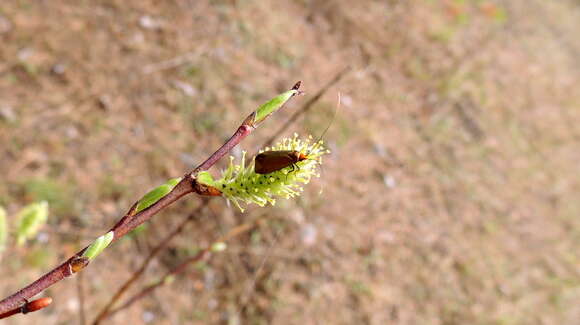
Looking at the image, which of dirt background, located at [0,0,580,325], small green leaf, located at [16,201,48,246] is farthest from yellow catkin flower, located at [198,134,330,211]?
dirt background, located at [0,0,580,325]

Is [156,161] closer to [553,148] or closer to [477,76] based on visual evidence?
[477,76]

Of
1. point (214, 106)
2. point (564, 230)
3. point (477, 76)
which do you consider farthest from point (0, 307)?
point (477, 76)

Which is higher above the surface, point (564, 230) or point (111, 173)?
point (111, 173)

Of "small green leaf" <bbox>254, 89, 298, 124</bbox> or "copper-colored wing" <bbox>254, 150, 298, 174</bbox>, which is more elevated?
"small green leaf" <bbox>254, 89, 298, 124</bbox>

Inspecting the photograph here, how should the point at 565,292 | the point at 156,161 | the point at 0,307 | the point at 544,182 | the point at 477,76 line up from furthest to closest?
the point at 477,76 → the point at 544,182 → the point at 565,292 → the point at 156,161 → the point at 0,307

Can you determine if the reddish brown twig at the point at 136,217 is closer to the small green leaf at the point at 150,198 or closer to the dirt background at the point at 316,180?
the small green leaf at the point at 150,198

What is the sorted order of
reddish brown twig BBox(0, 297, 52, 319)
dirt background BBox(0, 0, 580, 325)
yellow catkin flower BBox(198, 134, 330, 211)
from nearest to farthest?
reddish brown twig BBox(0, 297, 52, 319), yellow catkin flower BBox(198, 134, 330, 211), dirt background BBox(0, 0, 580, 325)

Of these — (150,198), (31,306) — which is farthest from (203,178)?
(31,306)

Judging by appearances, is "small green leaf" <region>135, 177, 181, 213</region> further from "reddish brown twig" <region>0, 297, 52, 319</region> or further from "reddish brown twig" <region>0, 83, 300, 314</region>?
"reddish brown twig" <region>0, 297, 52, 319</region>
